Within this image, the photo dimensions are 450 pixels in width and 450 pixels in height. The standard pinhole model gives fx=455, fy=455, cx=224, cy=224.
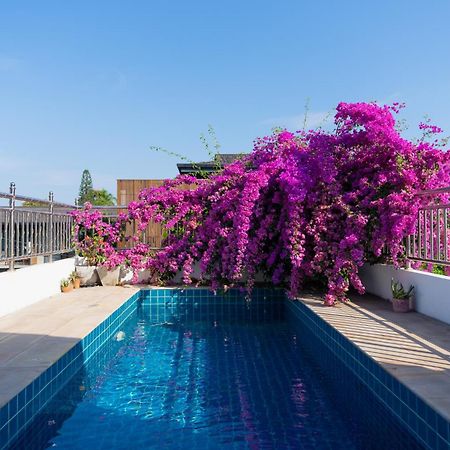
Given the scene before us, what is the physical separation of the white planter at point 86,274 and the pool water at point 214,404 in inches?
126

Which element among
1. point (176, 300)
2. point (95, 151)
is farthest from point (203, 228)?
point (95, 151)

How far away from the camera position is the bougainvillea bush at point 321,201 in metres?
5.73

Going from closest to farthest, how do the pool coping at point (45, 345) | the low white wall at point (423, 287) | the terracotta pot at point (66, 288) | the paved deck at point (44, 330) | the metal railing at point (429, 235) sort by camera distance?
the pool coping at point (45, 345) < the paved deck at point (44, 330) < the low white wall at point (423, 287) < the metal railing at point (429, 235) < the terracotta pot at point (66, 288)

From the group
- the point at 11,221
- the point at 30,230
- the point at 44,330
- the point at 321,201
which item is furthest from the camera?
the point at 30,230

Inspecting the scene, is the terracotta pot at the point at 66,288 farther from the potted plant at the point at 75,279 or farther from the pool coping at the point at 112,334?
the pool coping at the point at 112,334

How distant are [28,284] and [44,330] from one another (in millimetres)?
1712

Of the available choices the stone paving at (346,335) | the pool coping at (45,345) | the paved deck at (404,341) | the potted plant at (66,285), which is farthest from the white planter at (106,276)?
the paved deck at (404,341)

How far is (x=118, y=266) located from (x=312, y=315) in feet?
13.5

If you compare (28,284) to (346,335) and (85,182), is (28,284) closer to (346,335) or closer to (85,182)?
(346,335)

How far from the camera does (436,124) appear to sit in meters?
6.09

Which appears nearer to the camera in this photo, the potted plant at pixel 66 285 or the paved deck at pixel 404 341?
the paved deck at pixel 404 341

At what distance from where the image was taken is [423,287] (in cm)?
501

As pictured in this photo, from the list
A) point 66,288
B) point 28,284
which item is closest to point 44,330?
point 28,284

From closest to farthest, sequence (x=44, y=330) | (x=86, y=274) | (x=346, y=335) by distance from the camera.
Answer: (x=346, y=335), (x=44, y=330), (x=86, y=274)
